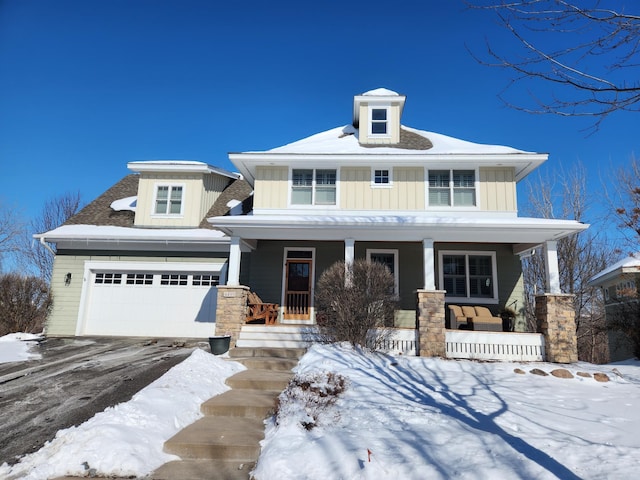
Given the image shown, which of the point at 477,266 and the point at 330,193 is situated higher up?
the point at 330,193

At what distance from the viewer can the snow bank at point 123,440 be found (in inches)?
141

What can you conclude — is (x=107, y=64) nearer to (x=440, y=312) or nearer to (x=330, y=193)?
(x=330, y=193)

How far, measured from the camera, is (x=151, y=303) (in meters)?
12.2

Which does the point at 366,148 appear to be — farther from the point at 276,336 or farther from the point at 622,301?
the point at 622,301

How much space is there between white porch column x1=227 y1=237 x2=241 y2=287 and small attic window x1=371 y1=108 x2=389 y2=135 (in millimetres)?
6268

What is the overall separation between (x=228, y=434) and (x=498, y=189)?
10.0m

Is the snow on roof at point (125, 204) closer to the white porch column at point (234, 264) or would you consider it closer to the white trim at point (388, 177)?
the white porch column at point (234, 264)

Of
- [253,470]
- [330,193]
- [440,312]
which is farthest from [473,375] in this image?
[330,193]

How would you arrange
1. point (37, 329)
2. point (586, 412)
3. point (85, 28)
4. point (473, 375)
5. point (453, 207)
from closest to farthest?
1. point (586, 412)
2. point (473, 375)
3. point (85, 28)
4. point (453, 207)
5. point (37, 329)

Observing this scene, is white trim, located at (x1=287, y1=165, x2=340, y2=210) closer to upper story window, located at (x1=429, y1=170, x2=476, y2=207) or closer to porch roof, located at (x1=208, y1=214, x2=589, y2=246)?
porch roof, located at (x1=208, y1=214, x2=589, y2=246)

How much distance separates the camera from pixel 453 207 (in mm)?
11172

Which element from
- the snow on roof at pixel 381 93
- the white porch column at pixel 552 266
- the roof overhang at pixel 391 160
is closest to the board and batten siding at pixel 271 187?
the roof overhang at pixel 391 160

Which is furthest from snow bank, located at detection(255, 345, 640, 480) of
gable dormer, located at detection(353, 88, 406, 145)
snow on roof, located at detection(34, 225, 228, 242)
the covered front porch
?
gable dormer, located at detection(353, 88, 406, 145)

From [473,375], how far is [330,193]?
6.56m
